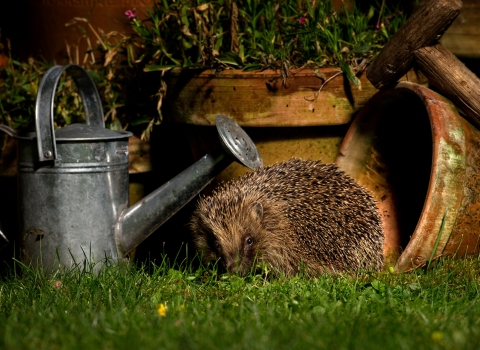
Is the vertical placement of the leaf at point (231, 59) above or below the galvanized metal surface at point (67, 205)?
above

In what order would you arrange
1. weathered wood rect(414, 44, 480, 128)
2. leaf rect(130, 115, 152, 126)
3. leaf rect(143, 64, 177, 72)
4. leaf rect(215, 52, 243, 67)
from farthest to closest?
leaf rect(130, 115, 152, 126), leaf rect(143, 64, 177, 72), leaf rect(215, 52, 243, 67), weathered wood rect(414, 44, 480, 128)

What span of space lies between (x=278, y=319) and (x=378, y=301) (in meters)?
0.56

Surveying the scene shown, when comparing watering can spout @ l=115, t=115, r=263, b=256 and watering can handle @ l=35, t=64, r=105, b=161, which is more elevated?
watering can handle @ l=35, t=64, r=105, b=161

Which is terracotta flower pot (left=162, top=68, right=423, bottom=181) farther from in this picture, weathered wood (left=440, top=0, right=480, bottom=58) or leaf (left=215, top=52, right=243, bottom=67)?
weathered wood (left=440, top=0, right=480, bottom=58)

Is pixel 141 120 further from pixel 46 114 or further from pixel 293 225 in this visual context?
pixel 293 225

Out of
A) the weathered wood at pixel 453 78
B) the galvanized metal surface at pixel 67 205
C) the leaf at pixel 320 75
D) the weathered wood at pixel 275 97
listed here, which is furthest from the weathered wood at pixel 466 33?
the galvanized metal surface at pixel 67 205

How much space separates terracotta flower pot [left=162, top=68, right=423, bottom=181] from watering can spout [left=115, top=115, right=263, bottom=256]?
1.34 ft

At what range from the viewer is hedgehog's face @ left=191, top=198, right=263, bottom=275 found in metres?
3.79

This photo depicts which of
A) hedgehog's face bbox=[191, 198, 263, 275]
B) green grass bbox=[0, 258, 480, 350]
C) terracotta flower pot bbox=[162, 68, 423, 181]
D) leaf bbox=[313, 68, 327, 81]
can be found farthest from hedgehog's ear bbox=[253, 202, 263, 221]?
leaf bbox=[313, 68, 327, 81]

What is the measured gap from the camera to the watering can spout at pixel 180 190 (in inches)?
149

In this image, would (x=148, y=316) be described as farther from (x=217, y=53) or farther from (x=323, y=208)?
(x=217, y=53)

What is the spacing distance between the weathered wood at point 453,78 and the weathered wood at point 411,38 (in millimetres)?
61

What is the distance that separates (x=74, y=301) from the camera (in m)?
3.02

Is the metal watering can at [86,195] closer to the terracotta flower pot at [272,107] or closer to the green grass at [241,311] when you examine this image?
the green grass at [241,311]
